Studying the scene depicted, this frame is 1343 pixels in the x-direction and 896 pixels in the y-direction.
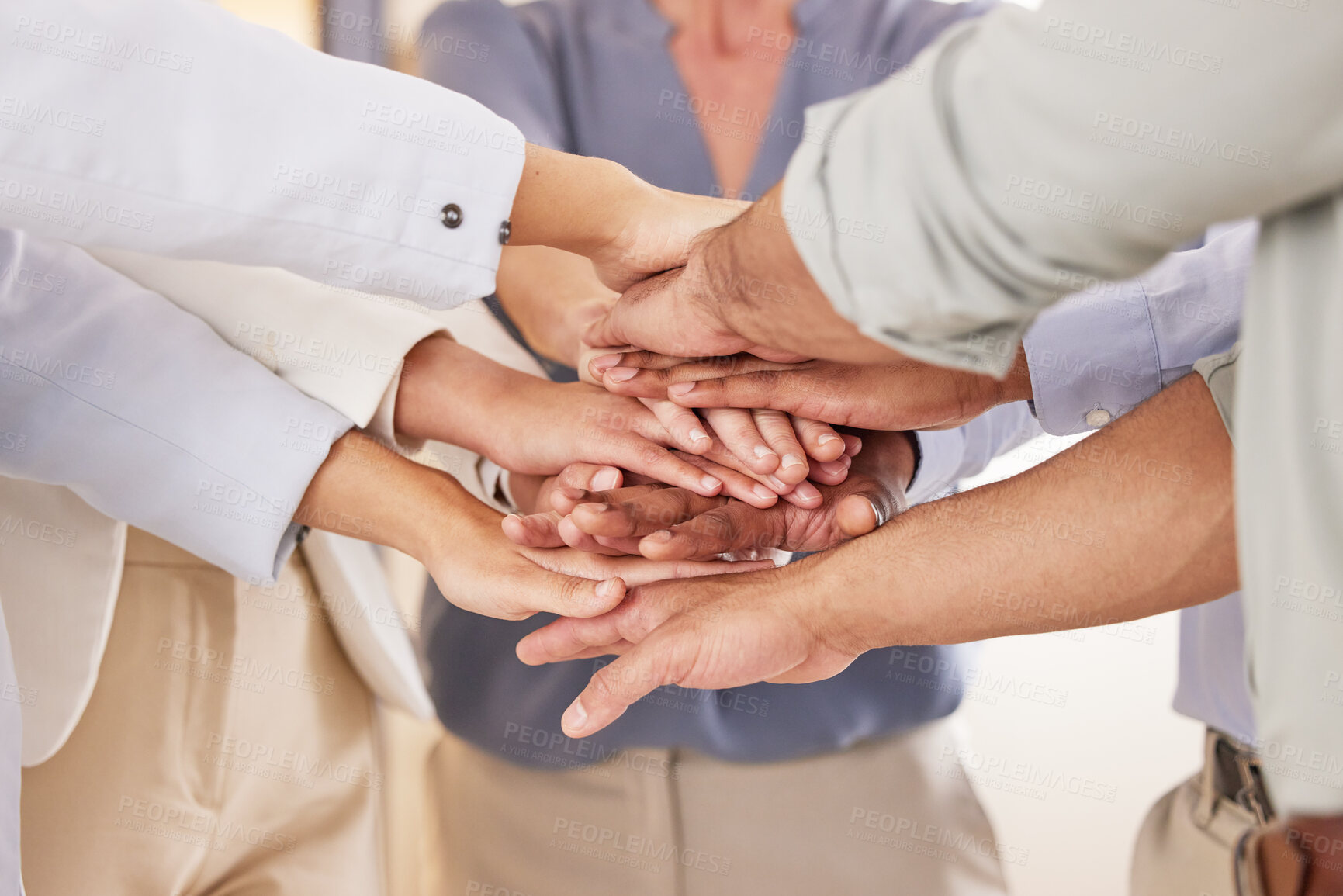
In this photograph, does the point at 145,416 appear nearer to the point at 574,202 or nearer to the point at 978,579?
the point at 574,202

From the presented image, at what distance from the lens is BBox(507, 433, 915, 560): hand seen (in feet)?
2.24

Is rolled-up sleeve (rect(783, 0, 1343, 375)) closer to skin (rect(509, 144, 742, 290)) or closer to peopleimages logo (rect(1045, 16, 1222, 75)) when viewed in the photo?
peopleimages logo (rect(1045, 16, 1222, 75))

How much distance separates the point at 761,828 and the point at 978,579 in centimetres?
52

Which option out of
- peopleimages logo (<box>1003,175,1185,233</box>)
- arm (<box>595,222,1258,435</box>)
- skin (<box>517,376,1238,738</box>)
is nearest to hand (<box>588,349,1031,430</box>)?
arm (<box>595,222,1258,435</box>)

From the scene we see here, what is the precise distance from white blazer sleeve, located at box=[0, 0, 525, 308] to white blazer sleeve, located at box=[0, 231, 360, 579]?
6.2 inches

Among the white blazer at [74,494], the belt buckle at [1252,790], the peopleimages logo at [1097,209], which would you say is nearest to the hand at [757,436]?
the white blazer at [74,494]

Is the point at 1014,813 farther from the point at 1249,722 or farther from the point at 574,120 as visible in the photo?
the point at 574,120

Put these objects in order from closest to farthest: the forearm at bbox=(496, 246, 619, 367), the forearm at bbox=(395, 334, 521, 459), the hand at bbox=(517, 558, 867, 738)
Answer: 1. the hand at bbox=(517, 558, 867, 738)
2. the forearm at bbox=(395, 334, 521, 459)
3. the forearm at bbox=(496, 246, 619, 367)

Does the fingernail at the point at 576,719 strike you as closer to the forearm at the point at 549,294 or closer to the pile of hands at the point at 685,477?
the pile of hands at the point at 685,477

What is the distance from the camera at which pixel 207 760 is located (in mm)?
904

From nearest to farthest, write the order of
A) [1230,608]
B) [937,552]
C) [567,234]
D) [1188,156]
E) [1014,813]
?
1. [1188,156]
2. [937,552]
3. [567,234]
4. [1230,608]
5. [1014,813]

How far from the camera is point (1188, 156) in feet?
1.24

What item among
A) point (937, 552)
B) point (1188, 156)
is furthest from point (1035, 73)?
point (937, 552)

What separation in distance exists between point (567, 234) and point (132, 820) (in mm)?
645
